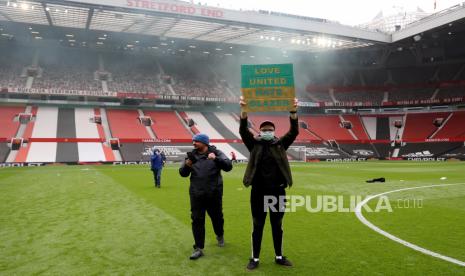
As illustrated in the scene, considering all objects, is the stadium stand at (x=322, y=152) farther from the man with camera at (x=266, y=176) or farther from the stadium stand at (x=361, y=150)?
the man with camera at (x=266, y=176)

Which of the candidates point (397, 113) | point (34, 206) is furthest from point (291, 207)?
point (397, 113)

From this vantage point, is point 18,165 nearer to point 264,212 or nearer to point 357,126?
point 264,212

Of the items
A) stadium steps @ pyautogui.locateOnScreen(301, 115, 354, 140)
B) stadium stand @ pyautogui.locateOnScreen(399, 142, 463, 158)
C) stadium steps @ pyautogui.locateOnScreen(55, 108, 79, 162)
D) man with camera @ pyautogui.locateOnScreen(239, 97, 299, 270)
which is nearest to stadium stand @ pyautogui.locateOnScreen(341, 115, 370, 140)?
stadium steps @ pyautogui.locateOnScreen(301, 115, 354, 140)

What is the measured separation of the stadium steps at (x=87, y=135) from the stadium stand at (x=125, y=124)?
Result: 7.16ft

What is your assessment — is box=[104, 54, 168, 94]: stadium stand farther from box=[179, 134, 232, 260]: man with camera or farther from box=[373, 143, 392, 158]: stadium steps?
box=[179, 134, 232, 260]: man with camera

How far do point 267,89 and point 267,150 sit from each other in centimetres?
94

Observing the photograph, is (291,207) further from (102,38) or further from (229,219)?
(102,38)

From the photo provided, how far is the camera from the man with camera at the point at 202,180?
21.2ft

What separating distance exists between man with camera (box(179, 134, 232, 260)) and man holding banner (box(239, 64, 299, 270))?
2.85 ft

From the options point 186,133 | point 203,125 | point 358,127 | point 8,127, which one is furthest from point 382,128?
point 8,127

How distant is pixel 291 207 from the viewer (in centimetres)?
1139

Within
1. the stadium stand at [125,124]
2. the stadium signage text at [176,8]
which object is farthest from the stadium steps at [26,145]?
the stadium signage text at [176,8]

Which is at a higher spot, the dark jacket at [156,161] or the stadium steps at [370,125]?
the stadium steps at [370,125]
